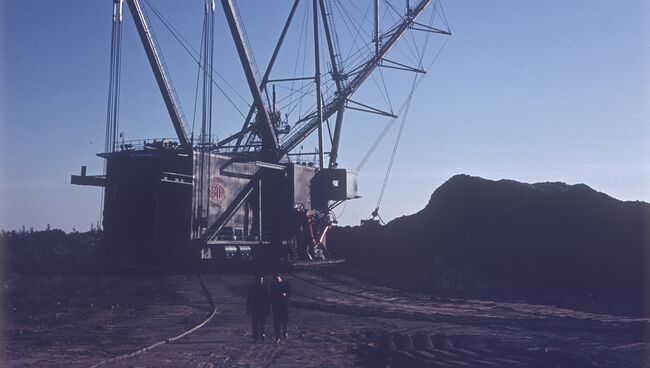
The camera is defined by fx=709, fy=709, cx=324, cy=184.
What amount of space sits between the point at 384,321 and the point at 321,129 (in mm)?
18532

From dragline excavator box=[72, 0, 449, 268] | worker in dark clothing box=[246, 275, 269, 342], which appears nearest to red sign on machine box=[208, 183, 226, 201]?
dragline excavator box=[72, 0, 449, 268]

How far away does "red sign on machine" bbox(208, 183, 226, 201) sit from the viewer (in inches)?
1055

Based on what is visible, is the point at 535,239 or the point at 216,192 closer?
the point at 216,192

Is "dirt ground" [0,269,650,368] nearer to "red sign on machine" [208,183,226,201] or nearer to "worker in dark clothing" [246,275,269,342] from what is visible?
"worker in dark clothing" [246,275,269,342]

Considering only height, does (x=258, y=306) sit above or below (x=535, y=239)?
below

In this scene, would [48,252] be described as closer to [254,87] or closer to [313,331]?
[254,87]

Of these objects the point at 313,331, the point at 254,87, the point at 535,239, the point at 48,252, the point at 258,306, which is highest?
the point at 254,87

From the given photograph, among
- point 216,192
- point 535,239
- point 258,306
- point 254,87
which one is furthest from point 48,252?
point 258,306

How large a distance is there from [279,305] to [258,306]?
0.35 m

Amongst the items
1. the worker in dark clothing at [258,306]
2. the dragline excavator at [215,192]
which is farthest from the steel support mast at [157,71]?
the worker in dark clothing at [258,306]

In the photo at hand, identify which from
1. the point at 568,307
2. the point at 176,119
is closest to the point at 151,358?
the point at 568,307

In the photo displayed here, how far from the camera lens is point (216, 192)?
27.1 m

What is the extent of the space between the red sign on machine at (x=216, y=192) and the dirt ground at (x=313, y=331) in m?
5.99

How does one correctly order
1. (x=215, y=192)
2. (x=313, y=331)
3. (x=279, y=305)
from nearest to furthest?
(x=279, y=305)
(x=313, y=331)
(x=215, y=192)
